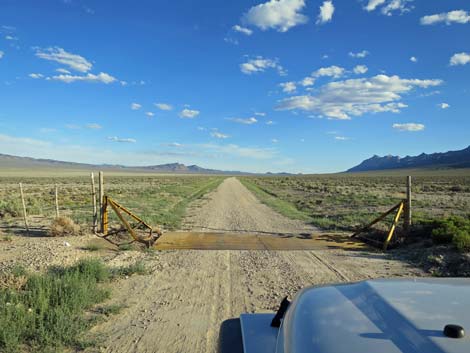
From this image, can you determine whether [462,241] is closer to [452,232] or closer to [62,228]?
[452,232]

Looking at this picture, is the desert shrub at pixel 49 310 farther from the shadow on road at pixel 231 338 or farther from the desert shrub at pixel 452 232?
the desert shrub at pixel 452 232

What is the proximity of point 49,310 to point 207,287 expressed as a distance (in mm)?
2597

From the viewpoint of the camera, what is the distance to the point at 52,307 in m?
5.54

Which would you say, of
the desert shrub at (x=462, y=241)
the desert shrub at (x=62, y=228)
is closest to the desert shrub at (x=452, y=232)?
the desert shrub at (x=462, y=241)

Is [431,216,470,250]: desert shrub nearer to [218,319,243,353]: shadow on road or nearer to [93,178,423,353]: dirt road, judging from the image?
[93,178,423,353]: dirt road

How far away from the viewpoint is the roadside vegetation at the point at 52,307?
4570 mm

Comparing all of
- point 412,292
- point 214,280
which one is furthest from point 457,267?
point 412,292

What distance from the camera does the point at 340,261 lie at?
30.0 feet

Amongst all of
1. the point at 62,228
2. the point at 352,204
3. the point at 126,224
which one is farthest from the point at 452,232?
the point at 352,204

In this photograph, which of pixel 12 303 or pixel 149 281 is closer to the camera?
pixel 12 303

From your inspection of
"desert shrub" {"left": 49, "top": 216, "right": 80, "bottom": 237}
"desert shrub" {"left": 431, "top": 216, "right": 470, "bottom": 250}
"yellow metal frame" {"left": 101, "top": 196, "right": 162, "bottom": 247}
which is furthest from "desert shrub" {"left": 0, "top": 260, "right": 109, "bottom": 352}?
"desert shrub" {"left": 431, "top": 216, "right": 470, "bottom": 250}

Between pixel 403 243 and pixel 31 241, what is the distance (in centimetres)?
1046

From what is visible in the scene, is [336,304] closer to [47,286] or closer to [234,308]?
[234,308]

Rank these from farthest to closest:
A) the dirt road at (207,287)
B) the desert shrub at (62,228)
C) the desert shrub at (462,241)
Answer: the desert shrub at (62,228) → the desert shrub at (462,241) → the dirt road at (207,287)
